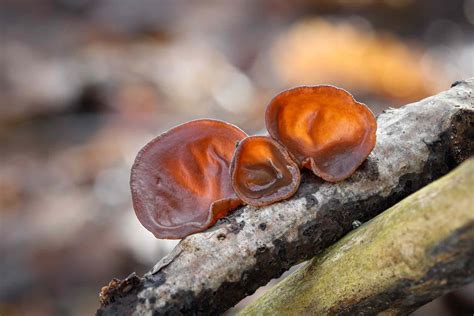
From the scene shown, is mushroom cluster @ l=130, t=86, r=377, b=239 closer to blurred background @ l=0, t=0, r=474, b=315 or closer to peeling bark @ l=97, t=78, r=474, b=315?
peeling bark @ l=97, t=78, r=474, b=315

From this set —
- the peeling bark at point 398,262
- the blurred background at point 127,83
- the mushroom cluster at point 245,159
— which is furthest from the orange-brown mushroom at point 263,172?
the blurred background at point 127,83

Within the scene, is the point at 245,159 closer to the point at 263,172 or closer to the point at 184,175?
the point at 263,172

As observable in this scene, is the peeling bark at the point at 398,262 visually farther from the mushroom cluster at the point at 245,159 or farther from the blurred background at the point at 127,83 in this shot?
the blurred background at the point at 127,83

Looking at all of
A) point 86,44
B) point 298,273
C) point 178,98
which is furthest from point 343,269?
point 86,44

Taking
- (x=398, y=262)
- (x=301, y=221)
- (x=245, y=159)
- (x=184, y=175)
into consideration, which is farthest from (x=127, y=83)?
(x=398, y=262)

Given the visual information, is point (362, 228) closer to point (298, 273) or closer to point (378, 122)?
point (298, 273)

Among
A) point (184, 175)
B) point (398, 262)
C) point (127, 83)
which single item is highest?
point (127, 83)
